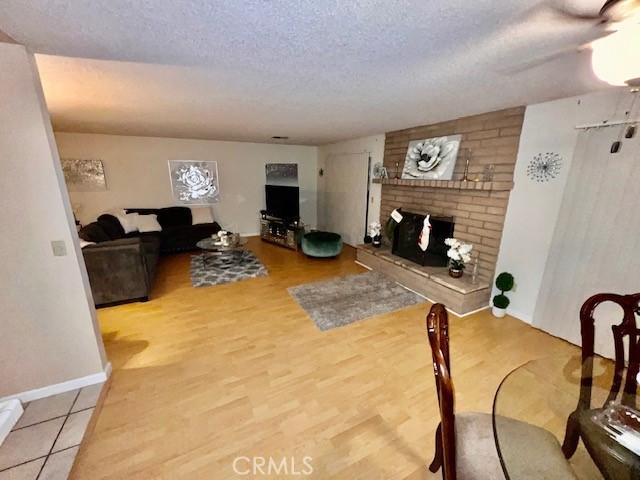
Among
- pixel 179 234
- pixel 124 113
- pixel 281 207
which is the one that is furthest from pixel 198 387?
pixel 281 207

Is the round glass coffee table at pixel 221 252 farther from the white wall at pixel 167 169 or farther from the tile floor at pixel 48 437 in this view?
the tile floor at pixel 48 437

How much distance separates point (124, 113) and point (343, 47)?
9.44ft

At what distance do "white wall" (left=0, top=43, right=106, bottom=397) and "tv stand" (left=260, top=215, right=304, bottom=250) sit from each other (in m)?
3.54

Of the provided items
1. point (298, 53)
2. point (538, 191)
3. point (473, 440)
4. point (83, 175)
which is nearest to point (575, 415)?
point (473, 440)

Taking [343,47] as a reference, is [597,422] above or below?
below

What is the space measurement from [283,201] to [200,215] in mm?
1726

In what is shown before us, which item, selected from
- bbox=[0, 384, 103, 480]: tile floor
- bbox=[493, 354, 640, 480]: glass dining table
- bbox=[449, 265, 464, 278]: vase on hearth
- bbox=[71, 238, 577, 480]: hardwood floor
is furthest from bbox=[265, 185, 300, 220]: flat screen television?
bbox=[493, 354, 640, 480]: glass dining table

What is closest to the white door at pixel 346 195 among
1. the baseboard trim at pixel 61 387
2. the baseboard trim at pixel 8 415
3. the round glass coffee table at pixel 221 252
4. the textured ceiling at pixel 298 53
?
the round glass coffee table at pixel 221 252

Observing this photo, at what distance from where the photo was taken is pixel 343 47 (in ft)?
4.63

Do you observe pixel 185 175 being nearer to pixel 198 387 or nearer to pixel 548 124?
pixel 198 387

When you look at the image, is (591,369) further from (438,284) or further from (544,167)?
(544,167)

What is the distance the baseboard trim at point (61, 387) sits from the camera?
1.71 metres

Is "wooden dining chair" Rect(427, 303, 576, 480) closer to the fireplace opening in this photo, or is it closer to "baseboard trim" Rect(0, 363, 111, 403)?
"baseboard trim" Rect(0, 363, 111, 403)

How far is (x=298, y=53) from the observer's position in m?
1.49
